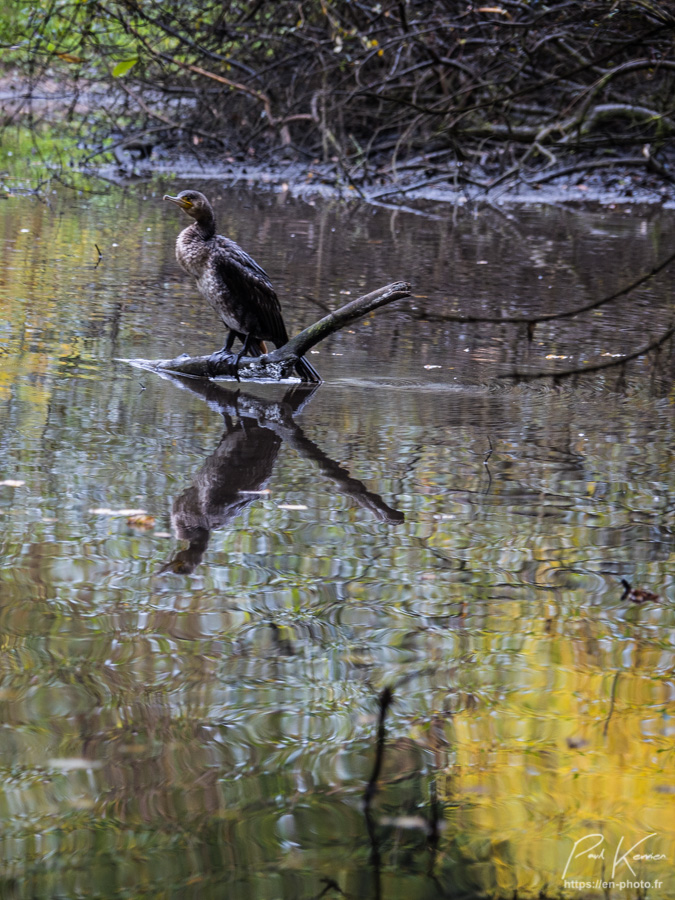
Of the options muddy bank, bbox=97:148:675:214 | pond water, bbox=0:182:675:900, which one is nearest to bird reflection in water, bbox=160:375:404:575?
pond water, bbox=0:182:675:900

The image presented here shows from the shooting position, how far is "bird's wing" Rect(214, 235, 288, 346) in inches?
244

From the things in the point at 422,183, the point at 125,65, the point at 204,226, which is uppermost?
the point at 125,65

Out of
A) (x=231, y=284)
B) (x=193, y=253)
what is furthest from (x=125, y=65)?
(x=231, y=284)

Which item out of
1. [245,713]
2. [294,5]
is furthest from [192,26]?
[245,713]

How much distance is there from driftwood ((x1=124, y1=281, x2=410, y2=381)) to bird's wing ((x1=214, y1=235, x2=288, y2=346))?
21 centimetres

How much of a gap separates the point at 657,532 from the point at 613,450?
1037mm

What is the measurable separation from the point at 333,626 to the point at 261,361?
316cm

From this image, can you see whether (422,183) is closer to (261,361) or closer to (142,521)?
(261,361)

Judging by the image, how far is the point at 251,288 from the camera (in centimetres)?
614

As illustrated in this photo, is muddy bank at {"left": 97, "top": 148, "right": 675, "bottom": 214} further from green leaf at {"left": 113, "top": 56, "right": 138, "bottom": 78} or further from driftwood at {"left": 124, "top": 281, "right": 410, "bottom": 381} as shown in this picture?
driftwood at {"left": 124, "top": 281, "right": 410, "bottom": 381}

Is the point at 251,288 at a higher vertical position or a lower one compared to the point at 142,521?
higher

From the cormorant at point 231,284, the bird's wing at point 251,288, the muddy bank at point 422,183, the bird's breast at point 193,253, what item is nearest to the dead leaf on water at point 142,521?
the cormorant at point 231,284

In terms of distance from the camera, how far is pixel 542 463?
4.80 m

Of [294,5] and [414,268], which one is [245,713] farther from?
[294,5]
